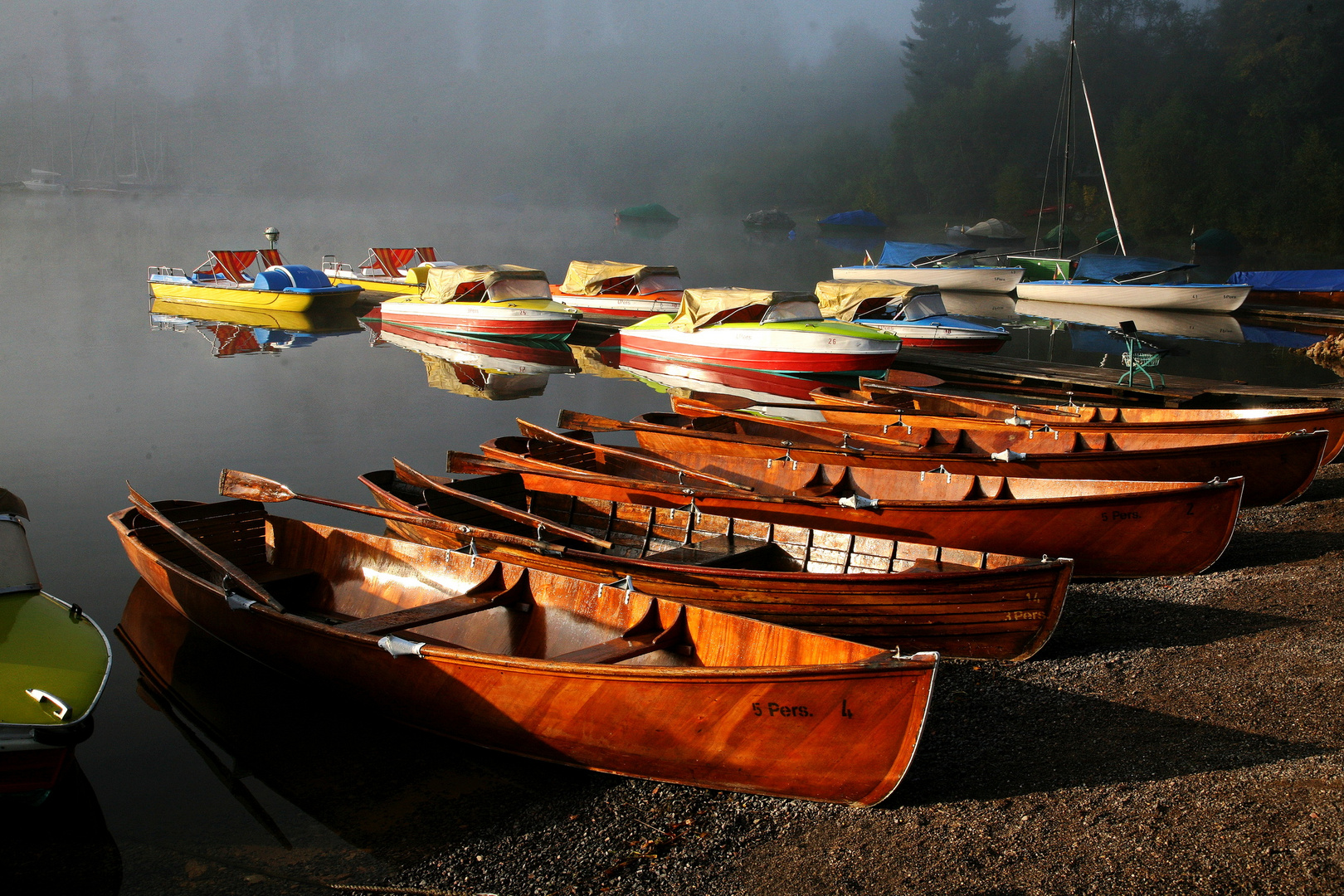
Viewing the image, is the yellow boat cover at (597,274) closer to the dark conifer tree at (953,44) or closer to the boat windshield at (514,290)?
the boat windshield at (514,290)

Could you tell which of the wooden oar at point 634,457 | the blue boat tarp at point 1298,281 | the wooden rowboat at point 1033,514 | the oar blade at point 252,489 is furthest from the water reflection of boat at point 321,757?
the blue boat tarp at point 1298,281

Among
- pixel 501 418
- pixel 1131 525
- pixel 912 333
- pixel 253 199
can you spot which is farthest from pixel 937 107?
pixel 253 199

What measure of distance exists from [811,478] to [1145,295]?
A: 3239 cm

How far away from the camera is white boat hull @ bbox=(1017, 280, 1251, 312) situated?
35938 mm

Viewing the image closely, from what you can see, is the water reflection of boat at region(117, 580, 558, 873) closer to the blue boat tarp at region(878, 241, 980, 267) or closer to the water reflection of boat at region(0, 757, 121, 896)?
the water reflection of boat at region(0, 757, 121, 896)

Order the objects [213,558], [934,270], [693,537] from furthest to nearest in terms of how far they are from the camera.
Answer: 1. [934,270]
2. [693,537]
3. [213,558]

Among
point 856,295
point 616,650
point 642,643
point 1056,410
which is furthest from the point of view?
point 856,295

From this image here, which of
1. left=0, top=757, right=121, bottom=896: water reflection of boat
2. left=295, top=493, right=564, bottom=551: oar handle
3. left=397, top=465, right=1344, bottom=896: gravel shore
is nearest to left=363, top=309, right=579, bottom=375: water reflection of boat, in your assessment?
left=295, top=493, right=564, bottom=551: oar handle

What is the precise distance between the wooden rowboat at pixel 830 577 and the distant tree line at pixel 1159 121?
189ft

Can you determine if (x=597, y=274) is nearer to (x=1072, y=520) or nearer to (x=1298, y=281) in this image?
(x=1072, y=520)

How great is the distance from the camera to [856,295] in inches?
1020

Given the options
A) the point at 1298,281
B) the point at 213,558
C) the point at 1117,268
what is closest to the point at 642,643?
the point at 213,558

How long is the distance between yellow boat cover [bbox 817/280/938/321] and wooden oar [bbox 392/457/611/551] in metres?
16.9

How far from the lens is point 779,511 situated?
959 centimetres
